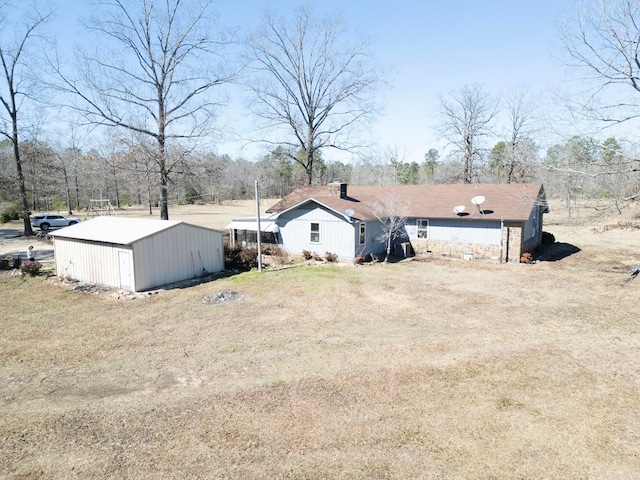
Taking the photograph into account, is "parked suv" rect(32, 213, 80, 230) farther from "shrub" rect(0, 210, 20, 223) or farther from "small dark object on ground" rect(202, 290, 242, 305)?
"small dark object on ground" rect(202, 290, 242, 305)

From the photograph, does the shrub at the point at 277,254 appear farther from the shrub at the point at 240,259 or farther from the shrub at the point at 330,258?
the shrub at the point at 330,258

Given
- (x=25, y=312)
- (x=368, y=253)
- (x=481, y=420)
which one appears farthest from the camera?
(x=368, y=253)

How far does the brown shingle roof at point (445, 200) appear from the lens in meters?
23.1

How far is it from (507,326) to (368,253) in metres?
12.2

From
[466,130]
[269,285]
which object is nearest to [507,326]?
[269,285]

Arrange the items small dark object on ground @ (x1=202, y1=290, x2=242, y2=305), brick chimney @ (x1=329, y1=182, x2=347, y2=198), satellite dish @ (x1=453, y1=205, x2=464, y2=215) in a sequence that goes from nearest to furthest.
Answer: small dark object on ground @ (x1=202, y1=290, x2=242, y2=305), satellite dish @ (x1=453, y1=205, x2=464, y2=215), brick chimney @ (x1=329, y1=182, x2=347, y2=198)

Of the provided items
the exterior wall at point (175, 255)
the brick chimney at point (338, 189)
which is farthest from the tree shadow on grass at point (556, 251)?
the exterior wall at point (175, 255)

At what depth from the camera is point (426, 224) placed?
25.2 metres

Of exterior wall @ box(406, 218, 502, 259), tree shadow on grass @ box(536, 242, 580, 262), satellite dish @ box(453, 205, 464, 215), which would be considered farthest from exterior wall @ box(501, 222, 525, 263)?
satellite dish @ box(453, 205, 464, 215)

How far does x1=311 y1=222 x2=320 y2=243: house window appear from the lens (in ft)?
78.7

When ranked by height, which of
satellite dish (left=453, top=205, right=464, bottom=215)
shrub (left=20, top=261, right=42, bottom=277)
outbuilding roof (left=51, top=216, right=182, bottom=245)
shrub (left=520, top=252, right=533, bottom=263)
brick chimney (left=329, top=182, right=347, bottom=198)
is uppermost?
brick chimney (left=329, top=182, right=347, bottom=198)

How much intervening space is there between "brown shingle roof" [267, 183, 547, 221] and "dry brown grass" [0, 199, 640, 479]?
772 centimetres

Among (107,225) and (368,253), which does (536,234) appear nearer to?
(368,253)

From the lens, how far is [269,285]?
1791 cm
